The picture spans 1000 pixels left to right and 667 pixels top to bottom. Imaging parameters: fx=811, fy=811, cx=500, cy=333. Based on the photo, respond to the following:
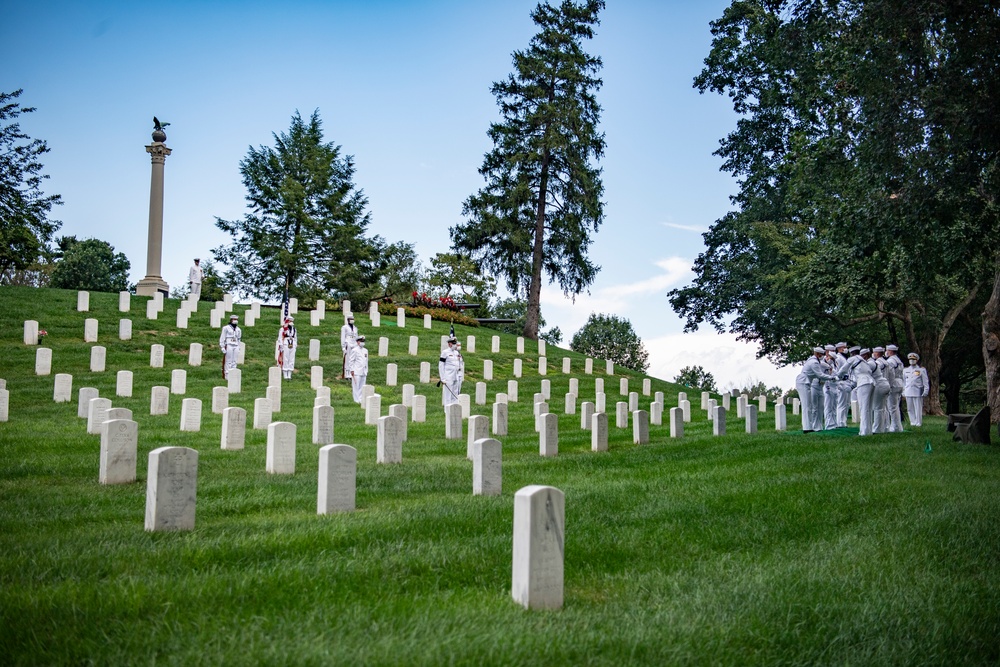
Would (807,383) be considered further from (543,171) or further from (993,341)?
(543,171)

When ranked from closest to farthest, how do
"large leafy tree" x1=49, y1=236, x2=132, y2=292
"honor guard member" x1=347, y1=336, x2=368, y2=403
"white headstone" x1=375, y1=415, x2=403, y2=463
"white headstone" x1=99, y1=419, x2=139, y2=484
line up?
1. "white headstone" x1=99, y1=419, x2=139, y2=484
2. "white headstone" x1=375, y1=415, x2=403, y2=463
3. "honor guard member" x1=347, y1=336, x2=368, y2=403
4. "large leafy tree" x1=49, y1=236, x2=132, y2=292

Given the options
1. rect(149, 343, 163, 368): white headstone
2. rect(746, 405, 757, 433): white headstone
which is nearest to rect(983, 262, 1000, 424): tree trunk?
rect(746, 405, 757, 433): white headstone

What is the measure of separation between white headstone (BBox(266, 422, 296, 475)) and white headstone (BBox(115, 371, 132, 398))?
11.0 m

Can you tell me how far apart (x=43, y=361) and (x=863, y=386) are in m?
20.6

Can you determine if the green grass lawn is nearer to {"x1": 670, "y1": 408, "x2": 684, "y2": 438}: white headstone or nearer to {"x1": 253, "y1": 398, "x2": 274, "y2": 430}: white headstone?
{"x1": 253, "y1": 398, "x2": 274, "y2": 430}: white headstone

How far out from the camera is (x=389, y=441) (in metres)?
11.5

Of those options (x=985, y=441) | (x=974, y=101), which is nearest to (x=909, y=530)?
(x=974, y=101)

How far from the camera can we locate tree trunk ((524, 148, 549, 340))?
4394 cm

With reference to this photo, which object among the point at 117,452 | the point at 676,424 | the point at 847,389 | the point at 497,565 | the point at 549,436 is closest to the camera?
the point at 497,565

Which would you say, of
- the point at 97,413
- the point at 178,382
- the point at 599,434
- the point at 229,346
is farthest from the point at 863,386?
the point at 229,346

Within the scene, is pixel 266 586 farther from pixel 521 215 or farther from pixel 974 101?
pixel 521 215

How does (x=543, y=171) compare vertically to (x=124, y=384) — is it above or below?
above

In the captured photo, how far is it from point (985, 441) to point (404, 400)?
1242 cm

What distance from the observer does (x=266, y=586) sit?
5.18 meters
